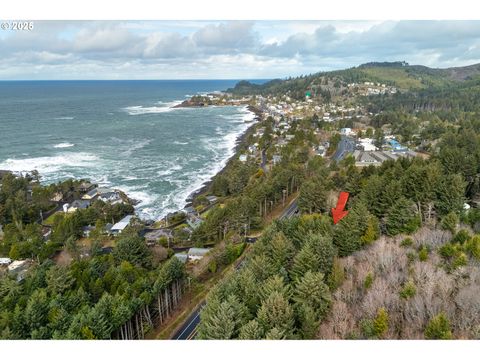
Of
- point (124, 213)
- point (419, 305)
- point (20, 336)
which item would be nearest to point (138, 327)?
point (20, 336)

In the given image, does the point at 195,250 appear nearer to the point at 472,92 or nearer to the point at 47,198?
the point at 47,198

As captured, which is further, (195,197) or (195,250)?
(195,197)

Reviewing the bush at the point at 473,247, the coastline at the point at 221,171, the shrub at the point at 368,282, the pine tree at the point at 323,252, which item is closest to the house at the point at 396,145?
the coastline at the point at 221,171

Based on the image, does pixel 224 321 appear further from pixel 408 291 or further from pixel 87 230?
pixel 87 230

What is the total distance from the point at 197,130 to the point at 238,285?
69.5m

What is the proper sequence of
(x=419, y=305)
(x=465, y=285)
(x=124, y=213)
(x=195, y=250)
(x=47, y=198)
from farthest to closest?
(x=47, y=198) < (x=124, y=213) < (x=195, y=250) < (x=465, y=285) < (x=419, y=305)

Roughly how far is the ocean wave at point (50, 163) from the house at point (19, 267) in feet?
85.8

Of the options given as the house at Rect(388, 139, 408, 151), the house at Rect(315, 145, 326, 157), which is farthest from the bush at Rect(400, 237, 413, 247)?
the house at Rect(388, 139, 408, 151)

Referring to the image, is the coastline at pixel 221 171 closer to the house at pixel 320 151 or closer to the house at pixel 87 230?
the house at pixel 87 230

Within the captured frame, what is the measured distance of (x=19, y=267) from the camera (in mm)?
26203

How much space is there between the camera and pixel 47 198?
127 feet

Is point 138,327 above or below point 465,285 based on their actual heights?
below

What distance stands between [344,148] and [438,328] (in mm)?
50788

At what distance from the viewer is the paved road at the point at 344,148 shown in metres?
53.4
